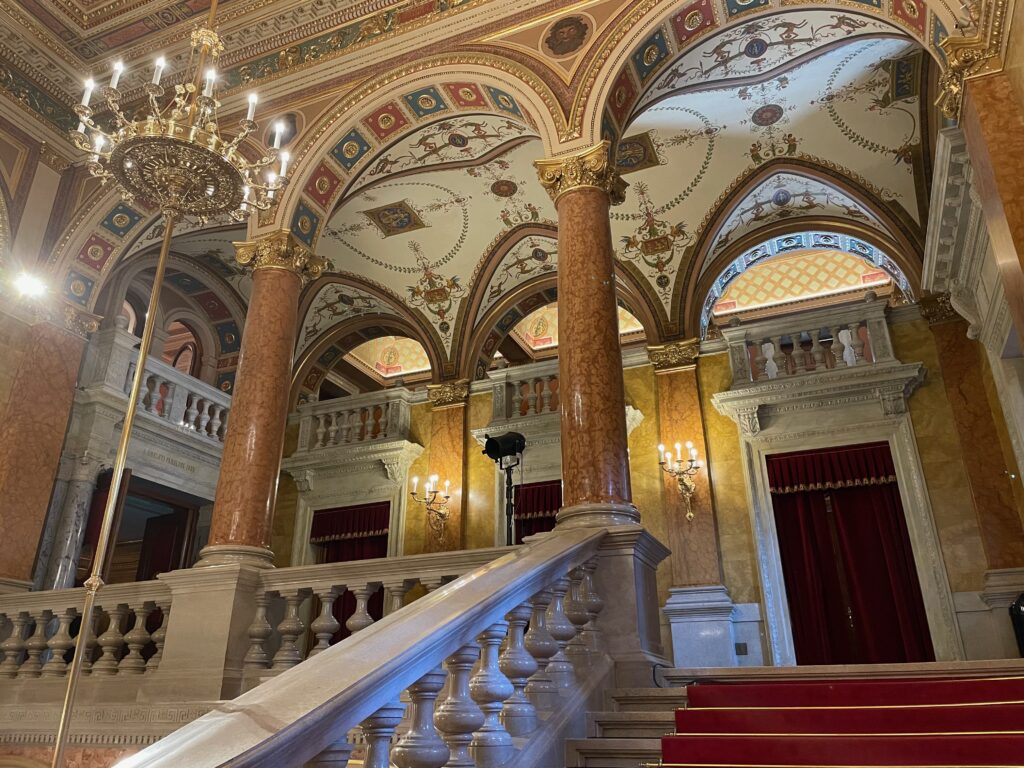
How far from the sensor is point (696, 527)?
8.48 m

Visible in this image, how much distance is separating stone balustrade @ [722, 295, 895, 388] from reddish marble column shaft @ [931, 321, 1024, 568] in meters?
0.62

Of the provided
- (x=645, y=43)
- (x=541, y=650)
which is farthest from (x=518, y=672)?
(x=645, y=43)

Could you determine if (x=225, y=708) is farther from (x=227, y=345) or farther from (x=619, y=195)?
(x=227, y=345)

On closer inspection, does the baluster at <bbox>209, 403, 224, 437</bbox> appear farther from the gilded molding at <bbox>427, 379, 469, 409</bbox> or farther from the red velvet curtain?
the red velvet curtain

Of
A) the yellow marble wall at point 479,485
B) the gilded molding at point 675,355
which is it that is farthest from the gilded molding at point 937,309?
the yellow marble wall at point 479,485

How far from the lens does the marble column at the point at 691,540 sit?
7957 millimetres

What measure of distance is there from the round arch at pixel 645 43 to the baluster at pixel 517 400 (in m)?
4.31

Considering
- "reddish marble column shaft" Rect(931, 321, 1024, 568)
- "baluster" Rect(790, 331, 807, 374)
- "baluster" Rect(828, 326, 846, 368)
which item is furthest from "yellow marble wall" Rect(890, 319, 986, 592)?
"baluster" Rect(790, 331, 807, 374)

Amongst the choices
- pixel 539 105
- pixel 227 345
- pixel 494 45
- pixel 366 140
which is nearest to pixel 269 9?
pixel 366 140

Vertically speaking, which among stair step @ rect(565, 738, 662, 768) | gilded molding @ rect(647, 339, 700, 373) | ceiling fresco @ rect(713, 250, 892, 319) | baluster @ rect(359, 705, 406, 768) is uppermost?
ceiling fresco @ rect(713, 250, 892, 319)

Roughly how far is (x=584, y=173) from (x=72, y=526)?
6.30m

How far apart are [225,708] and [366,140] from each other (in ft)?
20.7

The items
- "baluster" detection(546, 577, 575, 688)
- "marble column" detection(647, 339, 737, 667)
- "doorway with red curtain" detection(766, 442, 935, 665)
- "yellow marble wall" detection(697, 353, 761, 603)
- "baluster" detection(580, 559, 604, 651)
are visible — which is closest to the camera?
"baluster" detection(546, 577, 575, 688)

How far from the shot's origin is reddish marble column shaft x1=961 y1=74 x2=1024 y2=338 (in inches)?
168
